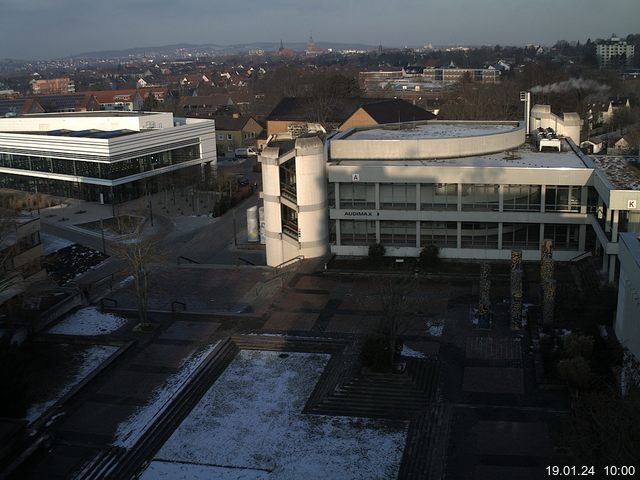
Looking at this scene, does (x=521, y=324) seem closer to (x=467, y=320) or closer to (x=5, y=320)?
(x=467, y=320)

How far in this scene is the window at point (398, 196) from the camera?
34281mm

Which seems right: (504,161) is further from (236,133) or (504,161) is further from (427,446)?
(236,133)

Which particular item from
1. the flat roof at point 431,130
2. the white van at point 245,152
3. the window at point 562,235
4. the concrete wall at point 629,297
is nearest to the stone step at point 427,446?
the concrete wall at point 629,297

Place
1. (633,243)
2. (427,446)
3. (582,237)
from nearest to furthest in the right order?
(427,446) < (633,243) < (582,237)

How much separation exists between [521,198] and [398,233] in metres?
6.06

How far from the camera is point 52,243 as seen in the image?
41.7m

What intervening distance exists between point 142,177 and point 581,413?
44.1m

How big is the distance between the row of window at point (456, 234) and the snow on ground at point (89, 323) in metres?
12.3

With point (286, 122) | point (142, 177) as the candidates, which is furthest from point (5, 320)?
point (286, 122)

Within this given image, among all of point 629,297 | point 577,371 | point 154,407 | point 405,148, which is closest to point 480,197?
point 405,148

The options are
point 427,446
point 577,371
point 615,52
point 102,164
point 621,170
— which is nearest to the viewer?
point 427,446

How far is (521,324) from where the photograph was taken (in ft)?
83.9

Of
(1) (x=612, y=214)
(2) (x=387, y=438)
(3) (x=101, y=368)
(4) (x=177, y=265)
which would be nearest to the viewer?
(2) (x=387, y=438)

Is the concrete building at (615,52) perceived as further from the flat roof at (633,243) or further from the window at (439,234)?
the flat roof at (633,243)
